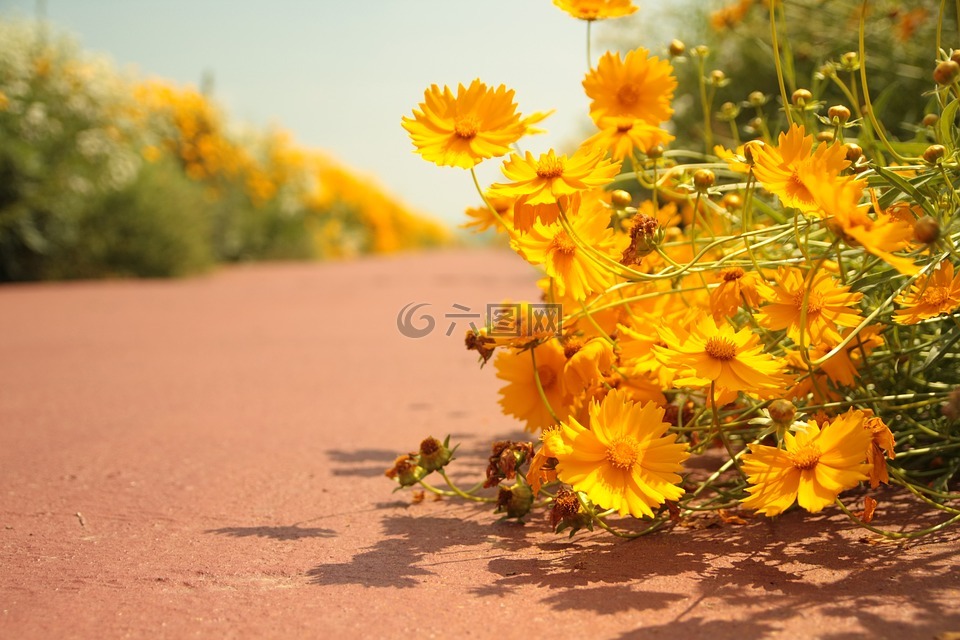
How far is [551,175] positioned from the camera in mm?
1245

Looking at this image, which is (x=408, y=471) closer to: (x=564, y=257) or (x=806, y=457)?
(x=564, y=257)

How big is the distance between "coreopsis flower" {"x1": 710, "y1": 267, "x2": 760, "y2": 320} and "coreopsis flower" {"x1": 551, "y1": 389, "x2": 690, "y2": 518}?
231mm

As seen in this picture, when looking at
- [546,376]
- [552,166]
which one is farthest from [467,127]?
[546,376]

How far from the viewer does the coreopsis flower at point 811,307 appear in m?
1.23

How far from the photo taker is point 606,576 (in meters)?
1.25

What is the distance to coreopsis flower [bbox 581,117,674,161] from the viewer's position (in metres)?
1.51

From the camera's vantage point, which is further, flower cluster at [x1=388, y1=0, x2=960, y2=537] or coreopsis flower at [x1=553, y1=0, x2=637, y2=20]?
coreopsis flower at [x1=553, y1=0, x2=637, y2=20]

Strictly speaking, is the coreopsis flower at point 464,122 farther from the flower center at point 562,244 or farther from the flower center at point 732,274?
the flower center at point 732,274

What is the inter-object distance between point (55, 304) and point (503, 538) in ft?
16.2

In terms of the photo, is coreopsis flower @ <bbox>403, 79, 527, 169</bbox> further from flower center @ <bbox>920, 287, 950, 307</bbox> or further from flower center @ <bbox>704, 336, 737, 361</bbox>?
flower center @ <bbox>920, 287, 950, 307</bbox>

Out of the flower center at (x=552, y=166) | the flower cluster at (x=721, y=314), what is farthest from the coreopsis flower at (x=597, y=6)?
the flower center at (x=552, y=166)

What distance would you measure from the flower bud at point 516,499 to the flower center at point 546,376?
17 centimetres

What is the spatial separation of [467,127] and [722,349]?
50 cm

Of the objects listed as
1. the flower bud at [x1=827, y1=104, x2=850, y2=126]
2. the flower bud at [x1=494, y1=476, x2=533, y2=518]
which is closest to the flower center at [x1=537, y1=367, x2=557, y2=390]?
the flower bud at [x1=494, y1=476, x2=533, y2=518]
